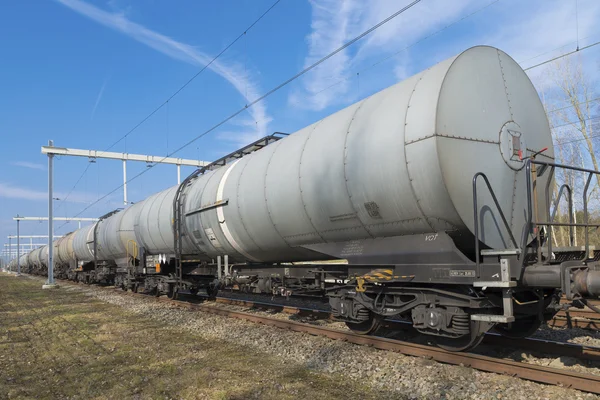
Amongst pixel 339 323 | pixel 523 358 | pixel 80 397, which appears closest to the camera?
pixel 80 397

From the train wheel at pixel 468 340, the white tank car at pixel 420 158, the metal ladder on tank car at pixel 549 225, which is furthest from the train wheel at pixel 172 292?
the metal ladder on tank car at pixel 549 225

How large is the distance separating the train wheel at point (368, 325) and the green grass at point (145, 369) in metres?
1.59

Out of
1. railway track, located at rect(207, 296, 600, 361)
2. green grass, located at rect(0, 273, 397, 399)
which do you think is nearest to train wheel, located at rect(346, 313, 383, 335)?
railway track, located at rect(207, 296, 600, 361)

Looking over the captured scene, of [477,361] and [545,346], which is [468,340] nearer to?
[477,361]

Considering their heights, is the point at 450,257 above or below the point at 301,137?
below

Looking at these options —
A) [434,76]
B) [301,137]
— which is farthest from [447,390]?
[301,137]

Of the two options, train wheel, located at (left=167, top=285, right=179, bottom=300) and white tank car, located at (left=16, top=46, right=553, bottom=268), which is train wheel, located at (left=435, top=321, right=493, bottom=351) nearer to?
white tank car, located at (left=16, top=46, right=553, bottom=268)

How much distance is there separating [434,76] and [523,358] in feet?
14.0

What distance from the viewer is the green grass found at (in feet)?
17.8

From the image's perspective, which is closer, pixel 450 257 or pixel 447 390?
pixel 447 390

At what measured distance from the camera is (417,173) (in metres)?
5.66

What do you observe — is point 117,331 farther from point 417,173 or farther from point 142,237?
point 417,173

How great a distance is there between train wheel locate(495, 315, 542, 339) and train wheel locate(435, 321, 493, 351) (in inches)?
36.7

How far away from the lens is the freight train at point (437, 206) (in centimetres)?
545
